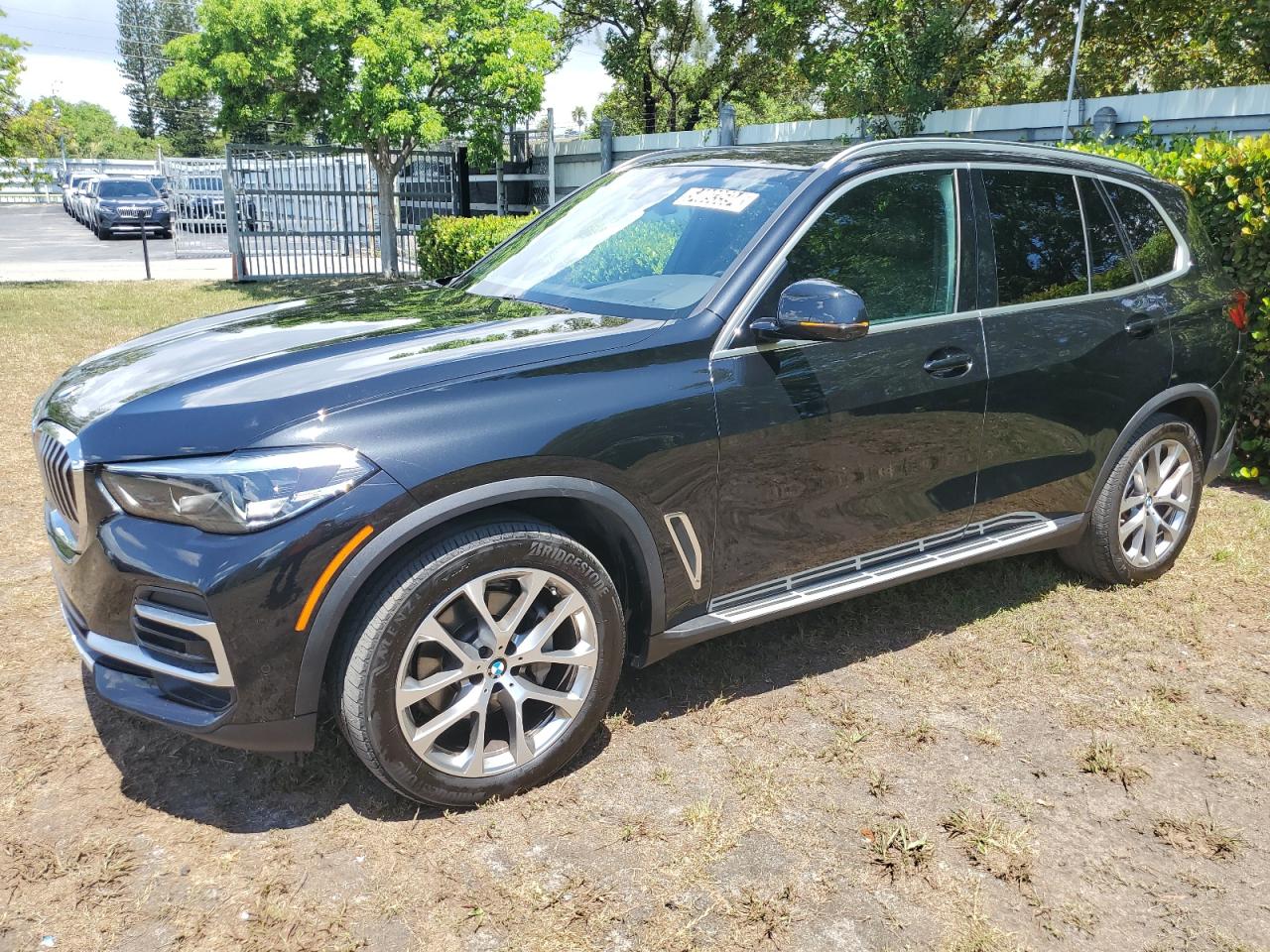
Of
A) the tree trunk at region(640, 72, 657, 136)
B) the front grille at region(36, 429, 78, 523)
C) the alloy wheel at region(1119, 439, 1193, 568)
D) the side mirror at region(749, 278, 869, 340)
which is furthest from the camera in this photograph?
the tree trunk at region(640, 72, 657, 136)

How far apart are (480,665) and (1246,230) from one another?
211 inches

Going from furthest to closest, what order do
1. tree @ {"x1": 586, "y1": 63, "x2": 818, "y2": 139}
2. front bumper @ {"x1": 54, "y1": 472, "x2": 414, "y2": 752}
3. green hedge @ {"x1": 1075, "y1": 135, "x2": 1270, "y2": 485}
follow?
tree @ {"x1": 586, "y1": 63, "x2": 818, "y2": 139}, green hedge @ {"x1": 1075, "y1": 135, "x2": 1270, "y2": 485}, front bumper @ {"x1": 54, "y1": 472, "x2": 414, "y2": 752}

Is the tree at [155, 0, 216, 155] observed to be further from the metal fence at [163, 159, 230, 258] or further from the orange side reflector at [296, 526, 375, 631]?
the orange side reflector at [296, 526, 375, 631]

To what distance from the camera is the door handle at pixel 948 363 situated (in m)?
3.62

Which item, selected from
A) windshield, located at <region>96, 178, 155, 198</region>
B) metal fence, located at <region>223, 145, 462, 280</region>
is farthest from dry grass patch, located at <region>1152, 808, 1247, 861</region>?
windshield, located at <region>96, 178, 155, 198</region>

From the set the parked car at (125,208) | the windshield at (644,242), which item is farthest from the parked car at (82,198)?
the windshield at (644,242)

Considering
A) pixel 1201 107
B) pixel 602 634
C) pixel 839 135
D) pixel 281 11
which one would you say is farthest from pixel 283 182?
pixel 602 634

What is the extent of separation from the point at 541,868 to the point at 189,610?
1.14m

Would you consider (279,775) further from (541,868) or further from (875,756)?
(875,756)

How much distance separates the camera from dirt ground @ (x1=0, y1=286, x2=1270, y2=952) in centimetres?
259

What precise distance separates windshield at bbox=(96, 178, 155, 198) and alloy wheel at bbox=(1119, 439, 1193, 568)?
3232cm

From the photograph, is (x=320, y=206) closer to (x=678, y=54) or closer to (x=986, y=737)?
(x=678, y=54)

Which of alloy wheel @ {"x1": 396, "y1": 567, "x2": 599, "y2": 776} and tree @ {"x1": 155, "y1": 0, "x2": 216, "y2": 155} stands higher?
tree @ {"x1": 155, "y1": 0, "x2": 216, "y2": 155}

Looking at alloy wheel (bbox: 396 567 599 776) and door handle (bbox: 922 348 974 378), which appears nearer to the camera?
alloy wheel (bbox: 396 567 599 776)
